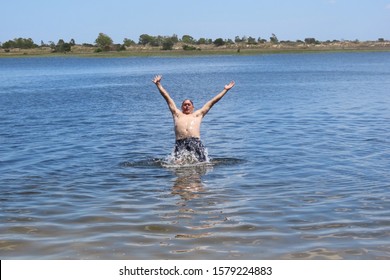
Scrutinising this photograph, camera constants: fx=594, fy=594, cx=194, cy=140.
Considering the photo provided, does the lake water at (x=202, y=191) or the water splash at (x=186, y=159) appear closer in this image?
the lake water at (x=202, y=191)

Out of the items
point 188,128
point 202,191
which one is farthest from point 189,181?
point 188,128

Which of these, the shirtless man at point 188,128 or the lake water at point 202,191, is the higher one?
the shirtless man at point 188,128

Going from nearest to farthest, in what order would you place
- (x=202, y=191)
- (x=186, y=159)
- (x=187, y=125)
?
(x=202, y=191)
(x=187, y=125)
(x=186, y=159)

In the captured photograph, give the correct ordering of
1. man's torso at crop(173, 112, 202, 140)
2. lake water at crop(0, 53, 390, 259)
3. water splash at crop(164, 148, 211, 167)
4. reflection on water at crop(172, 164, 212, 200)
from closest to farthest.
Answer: lake water at crop(0, 53, 390, 259) < reflection on water at crop(172, 164, 212, 200) < man's torso at crop(173, 112, 202, 140) < water splash at crop(164, 148, 211, 167)

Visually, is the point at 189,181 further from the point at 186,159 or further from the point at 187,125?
the point at 187,125

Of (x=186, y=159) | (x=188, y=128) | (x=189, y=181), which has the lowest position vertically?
(x=189, y=181)

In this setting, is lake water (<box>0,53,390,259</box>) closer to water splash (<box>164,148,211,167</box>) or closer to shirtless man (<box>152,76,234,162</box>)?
water splash (<box>164,148,211,167</box>)

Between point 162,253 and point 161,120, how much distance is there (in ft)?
62.5

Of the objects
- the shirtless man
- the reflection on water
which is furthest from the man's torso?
the reflection on water

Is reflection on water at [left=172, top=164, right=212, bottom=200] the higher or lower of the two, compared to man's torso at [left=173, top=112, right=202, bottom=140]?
lower

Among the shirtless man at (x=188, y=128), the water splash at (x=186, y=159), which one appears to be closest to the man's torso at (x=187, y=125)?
the shirtless man at (x=188, y=128)

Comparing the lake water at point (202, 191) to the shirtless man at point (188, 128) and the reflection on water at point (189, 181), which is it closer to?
the reflection on water at point (189, 181)

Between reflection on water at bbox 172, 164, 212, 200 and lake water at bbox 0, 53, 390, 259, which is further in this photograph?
reflection on water at bbox 172, 164, 212, 200

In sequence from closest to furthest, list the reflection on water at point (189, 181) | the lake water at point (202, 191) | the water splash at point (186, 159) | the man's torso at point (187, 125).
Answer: the lake water at point (202, 191) < the reflection on water at point (189, 181) < the man's torso at point (187, 125) < the water splash at point (186, 159)
